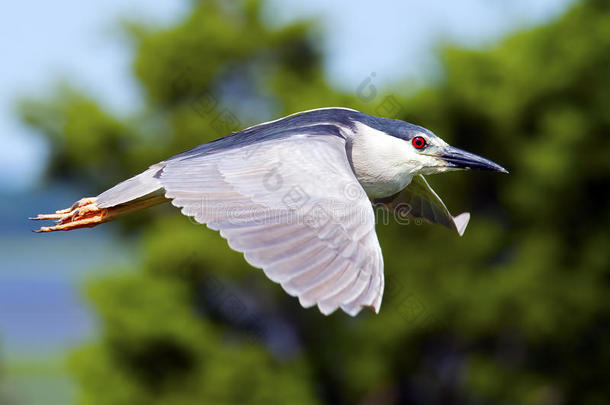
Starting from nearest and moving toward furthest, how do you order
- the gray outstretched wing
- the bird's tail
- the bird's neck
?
the gray outstretched wing → the bird's tail → the bird's neck

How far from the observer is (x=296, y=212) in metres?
2.56

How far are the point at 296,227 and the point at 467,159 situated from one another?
1.12 meters

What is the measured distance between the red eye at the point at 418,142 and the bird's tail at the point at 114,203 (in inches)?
38.3

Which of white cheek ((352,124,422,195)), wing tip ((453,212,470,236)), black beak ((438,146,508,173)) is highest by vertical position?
white cheek ((352,124,422,195))

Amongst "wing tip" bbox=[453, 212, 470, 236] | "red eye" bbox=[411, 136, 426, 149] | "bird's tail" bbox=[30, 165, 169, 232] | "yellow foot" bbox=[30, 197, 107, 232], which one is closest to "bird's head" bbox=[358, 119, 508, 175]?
"red eye" bbox=[411, 136, 426, 149]

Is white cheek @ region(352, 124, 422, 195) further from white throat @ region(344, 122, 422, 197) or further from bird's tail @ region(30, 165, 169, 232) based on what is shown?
bird's tail @ region(30, 165, 169, 232)

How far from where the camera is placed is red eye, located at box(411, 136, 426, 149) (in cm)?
329

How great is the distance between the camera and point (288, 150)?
9.26 ft

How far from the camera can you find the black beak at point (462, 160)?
333cm

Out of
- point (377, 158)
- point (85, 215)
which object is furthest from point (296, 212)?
point (85, 215)

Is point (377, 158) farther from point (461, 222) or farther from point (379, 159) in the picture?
point (461, 222)

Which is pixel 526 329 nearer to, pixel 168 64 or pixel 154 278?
pixel 154 278

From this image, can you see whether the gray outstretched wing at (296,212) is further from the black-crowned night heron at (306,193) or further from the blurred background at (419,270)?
the blurred background at (419,270)

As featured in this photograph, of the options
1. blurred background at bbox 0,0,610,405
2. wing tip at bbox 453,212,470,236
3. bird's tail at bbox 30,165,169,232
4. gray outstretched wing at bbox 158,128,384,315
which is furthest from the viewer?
blurred background at bbox 0,0,610,405
